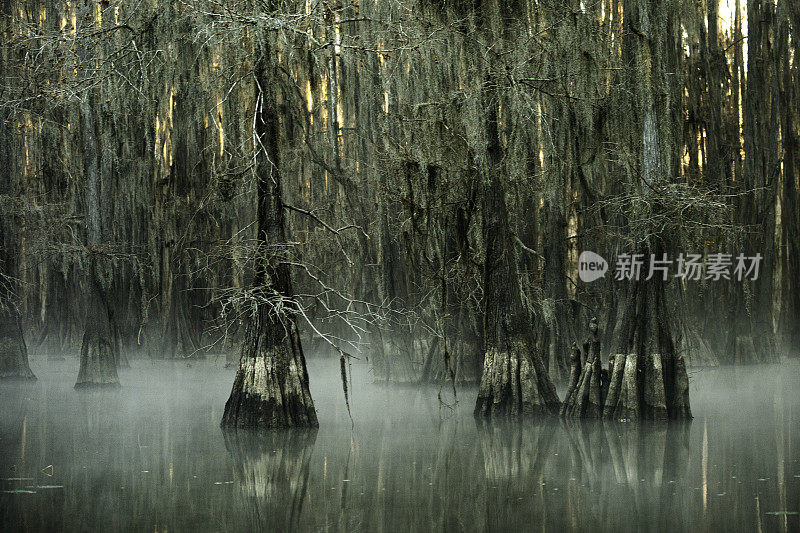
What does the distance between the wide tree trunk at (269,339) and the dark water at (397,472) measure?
35cm

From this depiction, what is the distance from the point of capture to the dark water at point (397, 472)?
7965 mm

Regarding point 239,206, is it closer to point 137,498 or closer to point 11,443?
point 11,443

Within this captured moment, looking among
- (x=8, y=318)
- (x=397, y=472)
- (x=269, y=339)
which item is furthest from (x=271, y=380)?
(x=8, y=318)

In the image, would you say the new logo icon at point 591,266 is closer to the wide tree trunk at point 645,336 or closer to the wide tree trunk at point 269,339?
the wide tree trunk at point 645,336

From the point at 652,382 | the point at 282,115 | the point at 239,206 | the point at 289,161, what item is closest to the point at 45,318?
the point at 239,206

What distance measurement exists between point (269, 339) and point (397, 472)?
333 cm

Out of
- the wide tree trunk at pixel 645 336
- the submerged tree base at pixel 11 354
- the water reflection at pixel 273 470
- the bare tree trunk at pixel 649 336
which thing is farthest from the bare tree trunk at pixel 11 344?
the bare tree trunk at pixel 649 336

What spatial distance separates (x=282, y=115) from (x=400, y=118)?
5.83ft

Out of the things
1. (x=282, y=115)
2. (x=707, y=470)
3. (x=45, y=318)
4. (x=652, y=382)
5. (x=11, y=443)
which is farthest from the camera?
(x=45, y=318)

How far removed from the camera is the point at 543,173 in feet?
54.4

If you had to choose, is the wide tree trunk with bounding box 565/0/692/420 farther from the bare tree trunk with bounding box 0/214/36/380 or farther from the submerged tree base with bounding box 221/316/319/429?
the bare tree trunk with bounding box 0/214/36/380

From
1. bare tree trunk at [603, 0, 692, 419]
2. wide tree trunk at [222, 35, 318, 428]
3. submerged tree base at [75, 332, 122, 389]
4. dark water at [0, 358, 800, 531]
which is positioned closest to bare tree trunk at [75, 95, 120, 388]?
submerged tree base at [75, 332, 122, 389]

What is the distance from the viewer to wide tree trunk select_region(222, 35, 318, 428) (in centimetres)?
1290

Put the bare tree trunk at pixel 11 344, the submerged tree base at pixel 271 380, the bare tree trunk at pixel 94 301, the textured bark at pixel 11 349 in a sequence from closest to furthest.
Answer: the submerged tree base at pixel 271 380 < the bare tree trunk at pixel 94 301 < the bare tree trunk at pixel 11 344 < the textured bark at pixel 11 349
